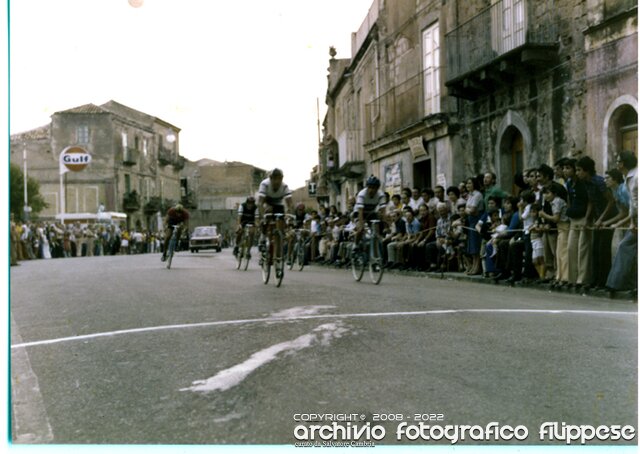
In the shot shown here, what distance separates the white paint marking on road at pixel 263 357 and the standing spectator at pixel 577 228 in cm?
439

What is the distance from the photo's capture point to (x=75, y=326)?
631 centimetres

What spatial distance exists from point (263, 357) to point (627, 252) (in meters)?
4.62

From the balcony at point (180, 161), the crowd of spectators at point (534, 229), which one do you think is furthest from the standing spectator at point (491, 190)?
the balcony at point (180, 161)

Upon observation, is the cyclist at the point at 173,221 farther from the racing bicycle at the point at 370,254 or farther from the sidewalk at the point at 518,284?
the racing bicycle at the point at 370,254

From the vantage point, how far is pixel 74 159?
17.5 feet

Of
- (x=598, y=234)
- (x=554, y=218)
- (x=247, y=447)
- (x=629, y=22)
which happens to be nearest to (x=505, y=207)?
(x=554, y=218)

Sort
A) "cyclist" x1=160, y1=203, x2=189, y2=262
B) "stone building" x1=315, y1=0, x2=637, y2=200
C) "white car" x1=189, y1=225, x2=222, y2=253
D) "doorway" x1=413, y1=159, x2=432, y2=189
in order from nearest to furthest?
1. "stone building" x1=315, y1=0, x2=637, y2=200
2. "cyclist" x1=160, y1=203, x2=189, y2=262
3. "doorway" x1=413, y1=159, x2=432, y2=189
4. "white car" x1=189, y1=225, x2=222, y2=253

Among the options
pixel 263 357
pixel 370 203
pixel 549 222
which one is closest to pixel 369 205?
pixel 370 203

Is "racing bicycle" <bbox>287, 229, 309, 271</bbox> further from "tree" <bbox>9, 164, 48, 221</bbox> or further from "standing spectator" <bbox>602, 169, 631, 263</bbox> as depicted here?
"tree" <bbox>9, 164, 48, 221</bbox>

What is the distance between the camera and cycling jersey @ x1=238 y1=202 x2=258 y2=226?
14305 millimetres

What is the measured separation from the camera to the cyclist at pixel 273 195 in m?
9.62

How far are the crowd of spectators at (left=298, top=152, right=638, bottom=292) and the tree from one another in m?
4.75

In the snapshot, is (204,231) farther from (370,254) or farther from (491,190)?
(370,254)

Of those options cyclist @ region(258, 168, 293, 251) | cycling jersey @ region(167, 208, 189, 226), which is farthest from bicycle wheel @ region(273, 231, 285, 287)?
cycling jersey @ region(167, 208, 189, 226)
